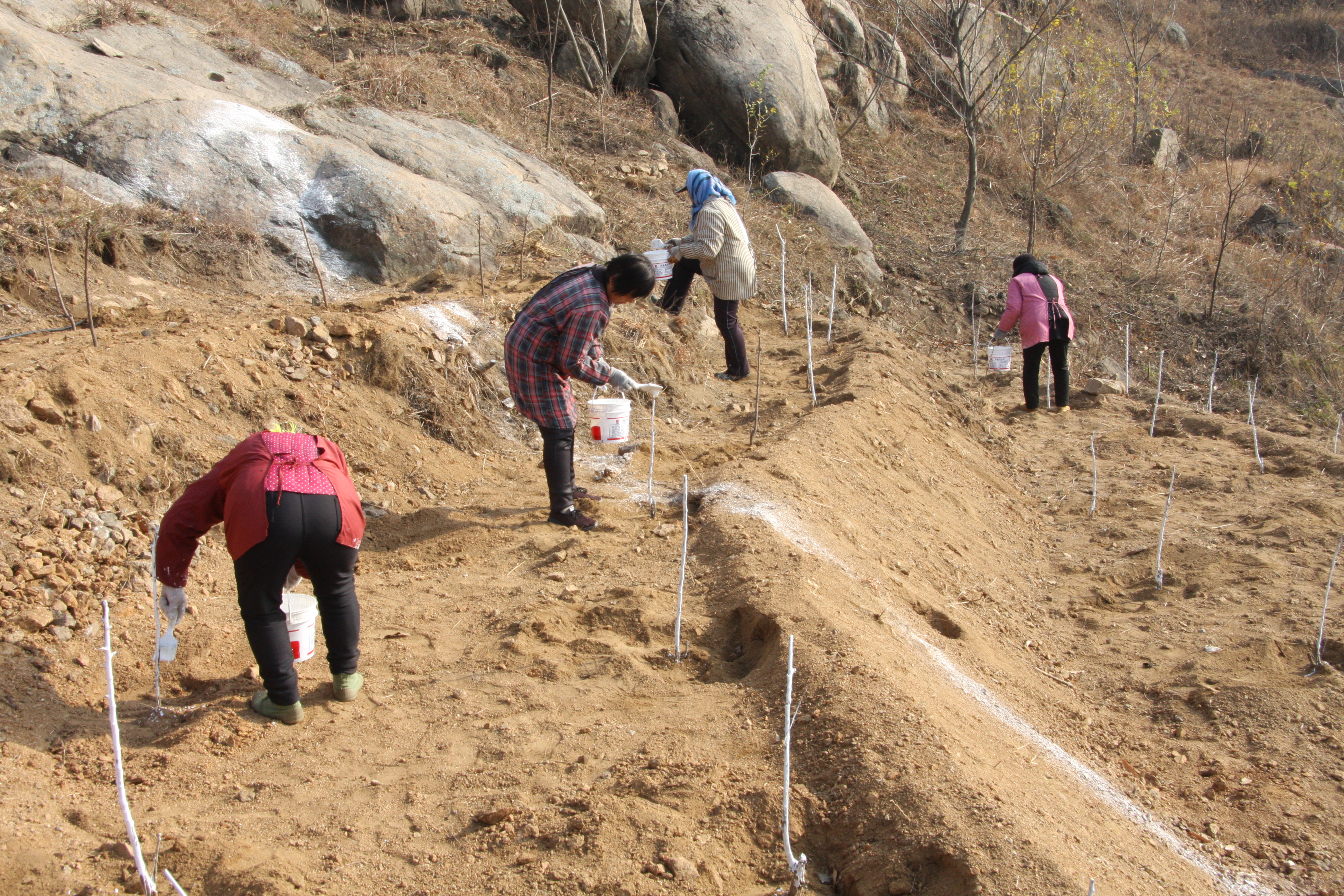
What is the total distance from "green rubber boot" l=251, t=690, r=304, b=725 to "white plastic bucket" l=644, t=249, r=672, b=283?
424 centimetres

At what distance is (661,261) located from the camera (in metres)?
6.77

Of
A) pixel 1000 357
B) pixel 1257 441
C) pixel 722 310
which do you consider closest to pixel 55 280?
pixel 722 310

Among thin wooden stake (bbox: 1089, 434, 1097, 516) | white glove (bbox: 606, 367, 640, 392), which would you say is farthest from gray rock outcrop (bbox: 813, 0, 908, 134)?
white glove (bbox: 606, 367, 640, 392)

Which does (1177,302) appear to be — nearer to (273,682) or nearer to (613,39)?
(613,39)

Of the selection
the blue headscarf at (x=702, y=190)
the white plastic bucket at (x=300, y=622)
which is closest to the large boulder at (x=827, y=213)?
the blue headscarf at (x=702, y=190)

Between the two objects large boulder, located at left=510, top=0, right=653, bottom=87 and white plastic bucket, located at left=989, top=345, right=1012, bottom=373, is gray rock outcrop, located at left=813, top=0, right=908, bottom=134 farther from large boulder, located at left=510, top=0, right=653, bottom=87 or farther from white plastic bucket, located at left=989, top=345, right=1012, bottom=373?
white plastic bucket, located at left=989, top=345, right=1012, bottom=373

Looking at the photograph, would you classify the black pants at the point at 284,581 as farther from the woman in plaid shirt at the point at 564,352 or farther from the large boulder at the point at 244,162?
the large boulder at the point at 244,162

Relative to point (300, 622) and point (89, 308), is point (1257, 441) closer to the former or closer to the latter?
point (300, 622)

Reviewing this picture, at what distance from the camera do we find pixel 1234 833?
3283mm

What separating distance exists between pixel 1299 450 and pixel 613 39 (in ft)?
33.0

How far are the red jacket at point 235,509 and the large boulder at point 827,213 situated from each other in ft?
31.3

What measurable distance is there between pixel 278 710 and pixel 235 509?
0.79m

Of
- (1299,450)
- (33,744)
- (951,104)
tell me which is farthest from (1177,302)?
(33,744)

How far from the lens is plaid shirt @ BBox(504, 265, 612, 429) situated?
4367mm
